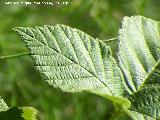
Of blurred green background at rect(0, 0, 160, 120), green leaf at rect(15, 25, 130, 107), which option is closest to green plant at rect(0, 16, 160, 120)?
green leaf at rect(15, 25, 130, 107)

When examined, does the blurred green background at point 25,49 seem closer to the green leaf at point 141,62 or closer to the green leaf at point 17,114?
the green leaf at point 141,62

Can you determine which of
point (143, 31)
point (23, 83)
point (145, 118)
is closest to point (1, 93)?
point (23, 83)

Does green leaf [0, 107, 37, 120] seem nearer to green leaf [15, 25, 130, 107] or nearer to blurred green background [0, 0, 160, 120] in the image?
green leaf [15, 25, 130, 107]

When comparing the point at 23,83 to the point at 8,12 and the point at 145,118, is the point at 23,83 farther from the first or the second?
the point at 145,118

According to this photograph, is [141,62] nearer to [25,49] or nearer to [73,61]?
[73,61]

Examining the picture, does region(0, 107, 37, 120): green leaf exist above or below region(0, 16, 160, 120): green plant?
below

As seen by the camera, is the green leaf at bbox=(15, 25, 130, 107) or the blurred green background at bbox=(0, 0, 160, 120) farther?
the blurred green background at bbox=(0, 0, 160, 120)
